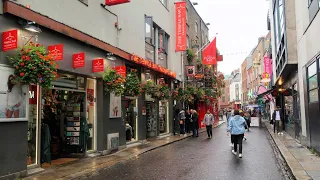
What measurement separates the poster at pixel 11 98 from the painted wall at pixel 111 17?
1.96 metres

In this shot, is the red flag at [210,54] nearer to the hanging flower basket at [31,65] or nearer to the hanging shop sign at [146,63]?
the hanging shop sign at [146,63]

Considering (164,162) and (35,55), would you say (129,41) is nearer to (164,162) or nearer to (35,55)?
(164,162)

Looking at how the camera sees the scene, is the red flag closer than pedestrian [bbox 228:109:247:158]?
No

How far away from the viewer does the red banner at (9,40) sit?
7.52 m

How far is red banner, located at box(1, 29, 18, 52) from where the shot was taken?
24.7ft

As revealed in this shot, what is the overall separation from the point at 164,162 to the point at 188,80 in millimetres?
15809

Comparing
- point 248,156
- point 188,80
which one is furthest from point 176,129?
point 248,156

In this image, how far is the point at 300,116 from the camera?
15.3m

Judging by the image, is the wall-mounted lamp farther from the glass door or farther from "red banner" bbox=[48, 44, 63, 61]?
the glass door

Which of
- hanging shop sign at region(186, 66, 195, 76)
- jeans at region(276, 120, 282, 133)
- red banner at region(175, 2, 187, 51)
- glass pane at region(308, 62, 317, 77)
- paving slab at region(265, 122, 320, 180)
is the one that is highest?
red banner at region(175, 2, 187, 51)

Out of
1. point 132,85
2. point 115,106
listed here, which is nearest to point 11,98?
point 115,106

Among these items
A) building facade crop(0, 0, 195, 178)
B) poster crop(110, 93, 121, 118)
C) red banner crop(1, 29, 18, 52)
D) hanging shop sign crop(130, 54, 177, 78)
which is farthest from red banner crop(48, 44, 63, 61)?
hanging shop sign crop(130, 54, 177, 78)

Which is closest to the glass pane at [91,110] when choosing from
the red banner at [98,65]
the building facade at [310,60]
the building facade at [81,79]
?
the building facade at [81,79]

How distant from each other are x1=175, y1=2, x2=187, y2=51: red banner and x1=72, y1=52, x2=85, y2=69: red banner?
484 inches
